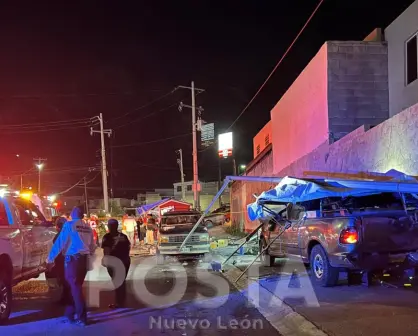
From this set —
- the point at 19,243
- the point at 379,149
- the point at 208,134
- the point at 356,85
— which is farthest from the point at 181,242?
the point at 208,134

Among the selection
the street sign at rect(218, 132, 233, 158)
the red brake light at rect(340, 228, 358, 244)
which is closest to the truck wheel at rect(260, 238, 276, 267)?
the red brake light at rect(340, 228, 358, 244)

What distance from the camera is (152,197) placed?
97125mm

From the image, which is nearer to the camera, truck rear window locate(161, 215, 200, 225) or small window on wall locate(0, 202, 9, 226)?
→ small window on wall locate(0, 202, 9, 226)

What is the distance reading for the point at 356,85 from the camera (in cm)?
1619

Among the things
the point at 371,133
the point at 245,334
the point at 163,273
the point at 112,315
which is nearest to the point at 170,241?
the point at 163,273

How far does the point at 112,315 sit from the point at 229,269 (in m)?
6.19

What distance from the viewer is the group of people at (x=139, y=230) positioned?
73.9 feet

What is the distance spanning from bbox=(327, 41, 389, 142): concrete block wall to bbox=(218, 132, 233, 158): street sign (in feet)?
82.3

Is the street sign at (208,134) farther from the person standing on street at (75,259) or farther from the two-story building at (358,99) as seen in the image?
the person standing on street at (75,259)

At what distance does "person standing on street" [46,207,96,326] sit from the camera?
7.36 metres

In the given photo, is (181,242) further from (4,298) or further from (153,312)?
(4,298)

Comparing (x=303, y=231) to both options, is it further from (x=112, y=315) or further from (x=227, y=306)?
(x=112, y=315)

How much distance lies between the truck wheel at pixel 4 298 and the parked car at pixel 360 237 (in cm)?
566

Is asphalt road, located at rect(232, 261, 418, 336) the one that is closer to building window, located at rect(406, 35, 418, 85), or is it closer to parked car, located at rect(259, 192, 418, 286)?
parked car, located at rect(259, 192, 418, 286)
